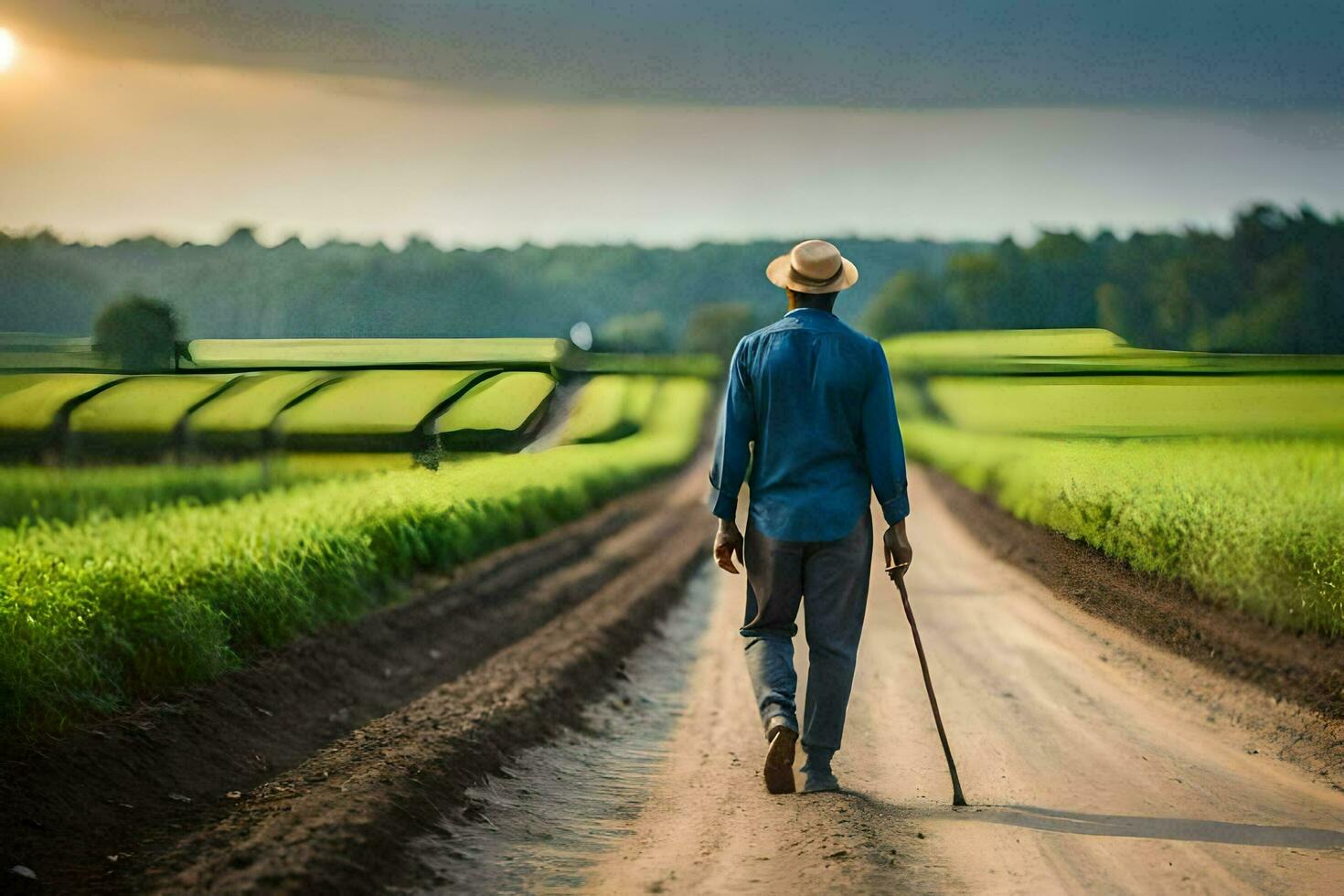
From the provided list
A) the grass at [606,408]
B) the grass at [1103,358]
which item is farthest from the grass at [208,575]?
the grass at [1103,358]

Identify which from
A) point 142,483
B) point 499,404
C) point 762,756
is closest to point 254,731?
point 499,404

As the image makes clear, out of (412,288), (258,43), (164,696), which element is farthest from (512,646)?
(258,43)

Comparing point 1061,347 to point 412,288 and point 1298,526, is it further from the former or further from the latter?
point 412,288

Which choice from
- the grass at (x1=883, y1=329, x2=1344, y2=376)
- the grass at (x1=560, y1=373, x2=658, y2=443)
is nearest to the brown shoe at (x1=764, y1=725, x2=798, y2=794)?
the grass at (x1=883, y1=329, x2=1344, y2=376)

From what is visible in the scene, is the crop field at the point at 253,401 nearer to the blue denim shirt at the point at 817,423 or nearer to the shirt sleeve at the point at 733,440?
the shirt sleeve at the point at 733,440

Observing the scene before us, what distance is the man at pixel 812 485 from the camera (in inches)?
195

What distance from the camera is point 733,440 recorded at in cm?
514

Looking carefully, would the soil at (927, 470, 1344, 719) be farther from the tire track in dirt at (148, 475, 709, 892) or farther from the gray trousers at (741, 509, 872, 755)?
the tire track in dirt at (148, 475, 709, 892)

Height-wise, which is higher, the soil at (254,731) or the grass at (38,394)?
the grass at (38,394)

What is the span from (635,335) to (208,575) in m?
4.53

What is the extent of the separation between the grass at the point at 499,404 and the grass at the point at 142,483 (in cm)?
46

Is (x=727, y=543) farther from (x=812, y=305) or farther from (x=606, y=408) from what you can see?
(x=606, y=408)

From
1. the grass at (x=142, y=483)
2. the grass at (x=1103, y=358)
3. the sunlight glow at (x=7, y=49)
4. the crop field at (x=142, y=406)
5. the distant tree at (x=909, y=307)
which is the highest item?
the sunlight glow at (x=7, y=49)

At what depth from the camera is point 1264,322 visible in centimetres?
715
